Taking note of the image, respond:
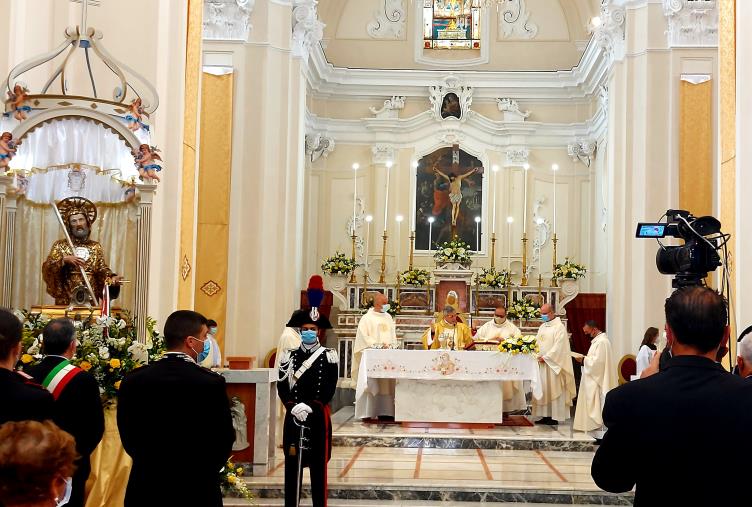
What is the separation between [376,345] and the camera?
14375 mm

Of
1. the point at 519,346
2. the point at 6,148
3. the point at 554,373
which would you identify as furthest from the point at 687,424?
the point at 554,373

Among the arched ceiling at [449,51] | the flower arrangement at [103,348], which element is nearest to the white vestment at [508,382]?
the flower arrangement at [103,348]

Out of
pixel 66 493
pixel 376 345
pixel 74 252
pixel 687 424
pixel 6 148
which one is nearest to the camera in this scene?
pixel 687 424

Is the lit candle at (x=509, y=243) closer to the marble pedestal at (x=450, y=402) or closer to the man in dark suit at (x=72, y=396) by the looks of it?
the marble pedestal at (x=450, y=402)

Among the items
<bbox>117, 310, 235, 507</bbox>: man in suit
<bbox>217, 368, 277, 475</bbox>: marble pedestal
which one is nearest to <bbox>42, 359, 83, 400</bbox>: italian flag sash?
<bbox>117, 310, 235, 507</bbox>: man in suit

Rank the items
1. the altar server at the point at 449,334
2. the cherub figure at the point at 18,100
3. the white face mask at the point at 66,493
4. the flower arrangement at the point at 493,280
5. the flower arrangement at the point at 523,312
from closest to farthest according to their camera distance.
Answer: the white face mask at the point at 66,493 → the cherub figure at the point at 18,100 → the altar server at the point at 449,334 → the flower arrangement at the point at 523,312 → the flower arrangement at the point at 493,280

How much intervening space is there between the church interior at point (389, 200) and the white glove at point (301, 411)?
0.50 metres

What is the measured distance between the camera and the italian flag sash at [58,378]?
4.90 metres

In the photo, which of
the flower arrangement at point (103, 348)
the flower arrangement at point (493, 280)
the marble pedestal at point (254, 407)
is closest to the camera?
the flower arrangement at point (103, 348)

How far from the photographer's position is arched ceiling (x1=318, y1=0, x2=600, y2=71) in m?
21.7

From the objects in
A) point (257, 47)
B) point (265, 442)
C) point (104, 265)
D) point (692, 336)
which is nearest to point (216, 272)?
point (257, 47)

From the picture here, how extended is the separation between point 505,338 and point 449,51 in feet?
31.3

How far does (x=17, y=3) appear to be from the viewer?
8320 mm

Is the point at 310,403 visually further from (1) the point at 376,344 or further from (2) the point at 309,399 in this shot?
(1) the point at 376,344
